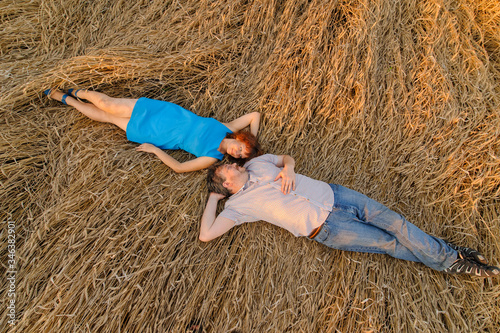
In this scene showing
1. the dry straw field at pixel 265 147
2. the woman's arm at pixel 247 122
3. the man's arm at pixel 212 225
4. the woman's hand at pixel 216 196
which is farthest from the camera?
the woman's arm at pixel 247 122

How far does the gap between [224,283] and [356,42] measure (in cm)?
285

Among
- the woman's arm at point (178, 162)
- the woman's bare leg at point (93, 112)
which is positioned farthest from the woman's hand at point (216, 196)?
the woman's bare leg at point (93, 112)

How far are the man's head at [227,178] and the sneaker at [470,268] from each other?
2.10 m

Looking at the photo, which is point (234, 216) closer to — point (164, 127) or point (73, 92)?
point (164, 127)

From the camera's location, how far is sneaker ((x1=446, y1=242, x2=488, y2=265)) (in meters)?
2.49

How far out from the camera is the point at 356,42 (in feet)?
9.68

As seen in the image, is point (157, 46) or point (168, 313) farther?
point (157, 46)

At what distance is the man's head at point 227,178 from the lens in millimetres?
2516

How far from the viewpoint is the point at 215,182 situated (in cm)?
259

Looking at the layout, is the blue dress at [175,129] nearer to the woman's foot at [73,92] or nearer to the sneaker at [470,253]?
the woman's foot at [73,92]

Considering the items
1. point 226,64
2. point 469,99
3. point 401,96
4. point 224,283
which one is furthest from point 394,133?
point 224,283

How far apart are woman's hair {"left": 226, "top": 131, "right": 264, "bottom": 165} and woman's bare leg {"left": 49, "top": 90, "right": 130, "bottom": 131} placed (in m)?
1.13

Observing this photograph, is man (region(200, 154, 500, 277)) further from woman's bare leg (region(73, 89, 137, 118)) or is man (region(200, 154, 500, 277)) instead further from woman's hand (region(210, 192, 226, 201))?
woman's bare leg (region(73, 89, 137, 118))

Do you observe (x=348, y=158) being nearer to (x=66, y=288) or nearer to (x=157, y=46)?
(x=157, y=46)
